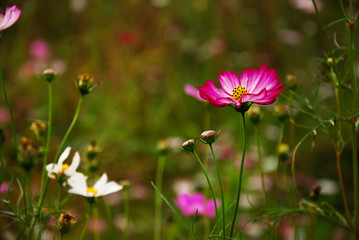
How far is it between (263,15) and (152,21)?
0.65 m

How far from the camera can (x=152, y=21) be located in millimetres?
1911

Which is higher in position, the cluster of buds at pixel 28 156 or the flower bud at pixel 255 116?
the flower bud at pixel 255 116

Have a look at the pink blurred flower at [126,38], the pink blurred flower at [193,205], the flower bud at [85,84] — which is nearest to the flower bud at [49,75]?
the flower bud at [85,84]

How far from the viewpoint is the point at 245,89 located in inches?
17.5

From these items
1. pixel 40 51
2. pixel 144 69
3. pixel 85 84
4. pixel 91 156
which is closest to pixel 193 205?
pixel 91 156

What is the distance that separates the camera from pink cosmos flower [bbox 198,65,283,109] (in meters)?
0.39

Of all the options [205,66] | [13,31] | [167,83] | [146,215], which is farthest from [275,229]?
[13,31]

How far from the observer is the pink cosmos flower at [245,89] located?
0.39 m

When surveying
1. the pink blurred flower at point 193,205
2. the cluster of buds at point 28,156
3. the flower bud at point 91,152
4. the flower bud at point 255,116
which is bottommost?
the cluster of buds at point 28,156

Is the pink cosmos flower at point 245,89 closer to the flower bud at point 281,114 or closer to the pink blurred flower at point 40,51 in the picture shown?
the flower bud at point 281,114

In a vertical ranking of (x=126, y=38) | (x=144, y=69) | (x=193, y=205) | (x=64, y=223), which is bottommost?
(x=64, y=223)

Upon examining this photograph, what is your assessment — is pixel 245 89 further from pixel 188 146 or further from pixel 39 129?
pixel 39 129

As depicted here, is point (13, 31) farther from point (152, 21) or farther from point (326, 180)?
point (326, 180)

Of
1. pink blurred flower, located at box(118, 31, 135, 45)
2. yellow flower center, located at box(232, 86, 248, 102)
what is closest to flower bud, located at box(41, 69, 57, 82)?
yellow flower center, located at box(232, 86, 248, 102)
